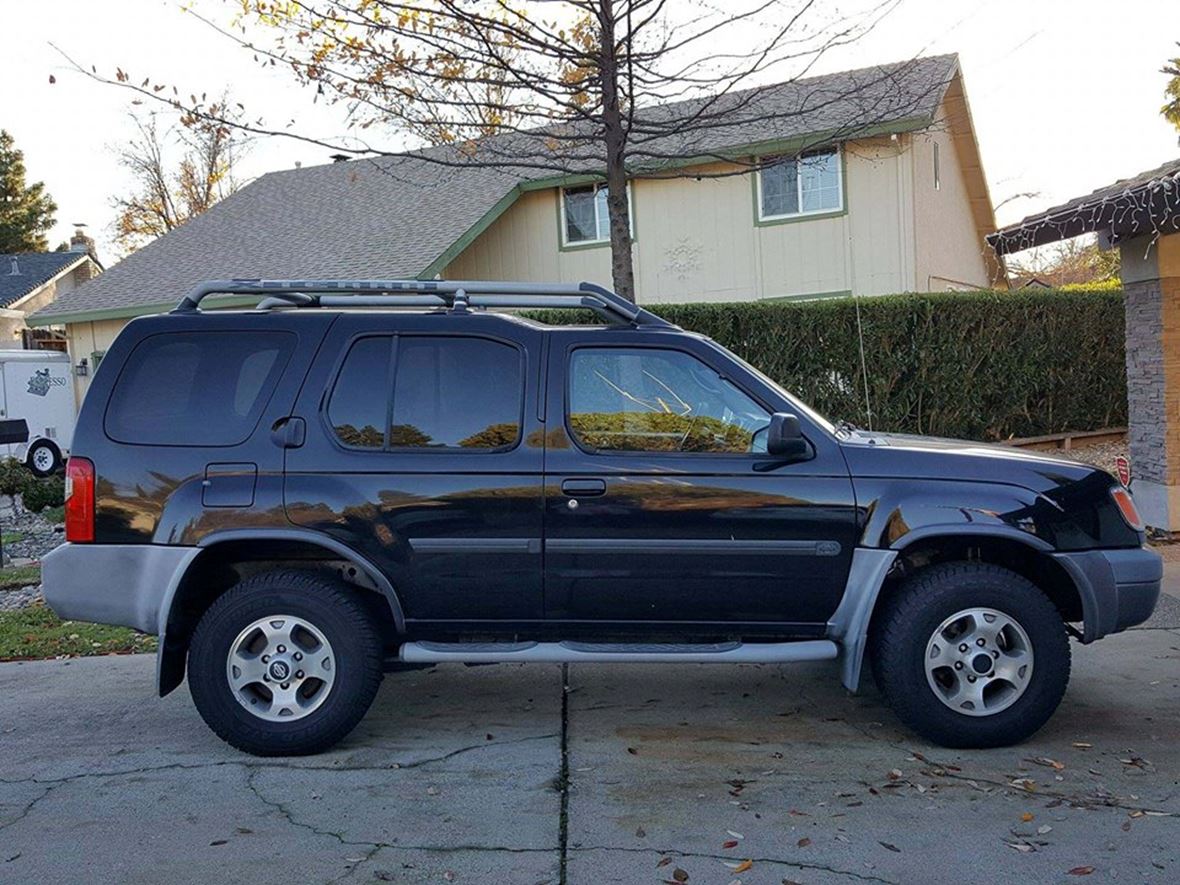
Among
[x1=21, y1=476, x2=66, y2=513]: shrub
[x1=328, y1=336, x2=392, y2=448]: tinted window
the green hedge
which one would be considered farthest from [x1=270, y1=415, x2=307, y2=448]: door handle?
[x1=21, y1=476, x2=66, y2=513]: shrub

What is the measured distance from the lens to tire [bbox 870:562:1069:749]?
5012 millimetres

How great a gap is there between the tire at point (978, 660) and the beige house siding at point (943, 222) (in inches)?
512

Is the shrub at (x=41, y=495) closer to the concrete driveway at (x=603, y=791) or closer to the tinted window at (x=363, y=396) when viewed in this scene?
the concrete driveway at (x=603, y=791)

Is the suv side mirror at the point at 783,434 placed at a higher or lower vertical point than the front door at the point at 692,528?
higher

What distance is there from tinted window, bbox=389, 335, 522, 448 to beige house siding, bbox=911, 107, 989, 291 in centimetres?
1317

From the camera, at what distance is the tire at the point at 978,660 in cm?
501

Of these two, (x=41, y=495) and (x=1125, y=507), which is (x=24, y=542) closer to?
(x=41, y=495)

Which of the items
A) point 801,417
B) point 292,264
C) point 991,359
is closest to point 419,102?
point 801,417

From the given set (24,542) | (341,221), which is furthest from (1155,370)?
(341,221)

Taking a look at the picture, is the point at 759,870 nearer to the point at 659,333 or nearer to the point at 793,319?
the point at 659,333

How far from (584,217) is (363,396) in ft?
50.5

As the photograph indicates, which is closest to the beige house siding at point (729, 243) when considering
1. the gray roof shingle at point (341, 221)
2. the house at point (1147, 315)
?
the gray roof shingle at point (341, 221)

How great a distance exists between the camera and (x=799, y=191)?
18.5 meters

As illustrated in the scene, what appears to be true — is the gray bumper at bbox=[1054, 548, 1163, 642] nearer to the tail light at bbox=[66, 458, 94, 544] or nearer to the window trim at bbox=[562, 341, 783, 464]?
the window trim at bbox=[562, 341, 783, 464]
